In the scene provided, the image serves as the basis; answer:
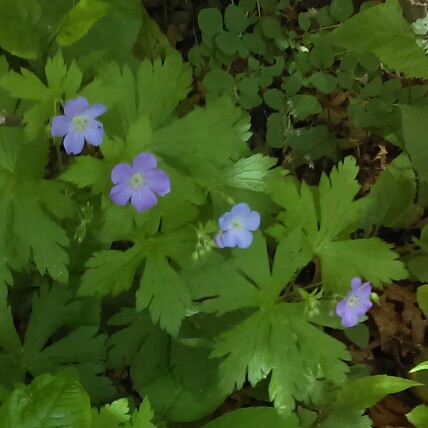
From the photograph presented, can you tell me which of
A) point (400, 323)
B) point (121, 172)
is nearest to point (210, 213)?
point (121, 172)

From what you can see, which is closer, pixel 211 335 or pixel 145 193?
pixel 145 193

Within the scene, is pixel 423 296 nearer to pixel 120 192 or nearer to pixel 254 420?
pixel 254 420

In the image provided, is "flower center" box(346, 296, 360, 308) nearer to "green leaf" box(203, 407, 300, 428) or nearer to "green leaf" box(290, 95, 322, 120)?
"green leaf" box(203, 407, 300, 428)

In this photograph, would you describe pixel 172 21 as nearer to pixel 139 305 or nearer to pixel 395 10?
pixel 395 10

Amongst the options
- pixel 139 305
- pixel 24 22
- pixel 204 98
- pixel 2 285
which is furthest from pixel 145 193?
pixel 204 98

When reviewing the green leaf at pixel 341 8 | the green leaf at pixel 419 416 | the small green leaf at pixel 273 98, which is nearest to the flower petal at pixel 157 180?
the small green leaf at pixel 273 98

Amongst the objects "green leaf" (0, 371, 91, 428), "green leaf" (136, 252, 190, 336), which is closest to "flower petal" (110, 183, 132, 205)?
"green leaf" (136, 252, 190, 336)

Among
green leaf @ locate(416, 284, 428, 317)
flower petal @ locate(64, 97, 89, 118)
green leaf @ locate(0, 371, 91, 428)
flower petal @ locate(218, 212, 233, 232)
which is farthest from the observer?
green leaf @ locate(416, 284, 428, 317)

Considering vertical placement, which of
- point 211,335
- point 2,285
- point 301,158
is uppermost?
point 2,285

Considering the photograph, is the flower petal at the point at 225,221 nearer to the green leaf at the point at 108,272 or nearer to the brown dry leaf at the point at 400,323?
the green leaf at the point at 108,272
